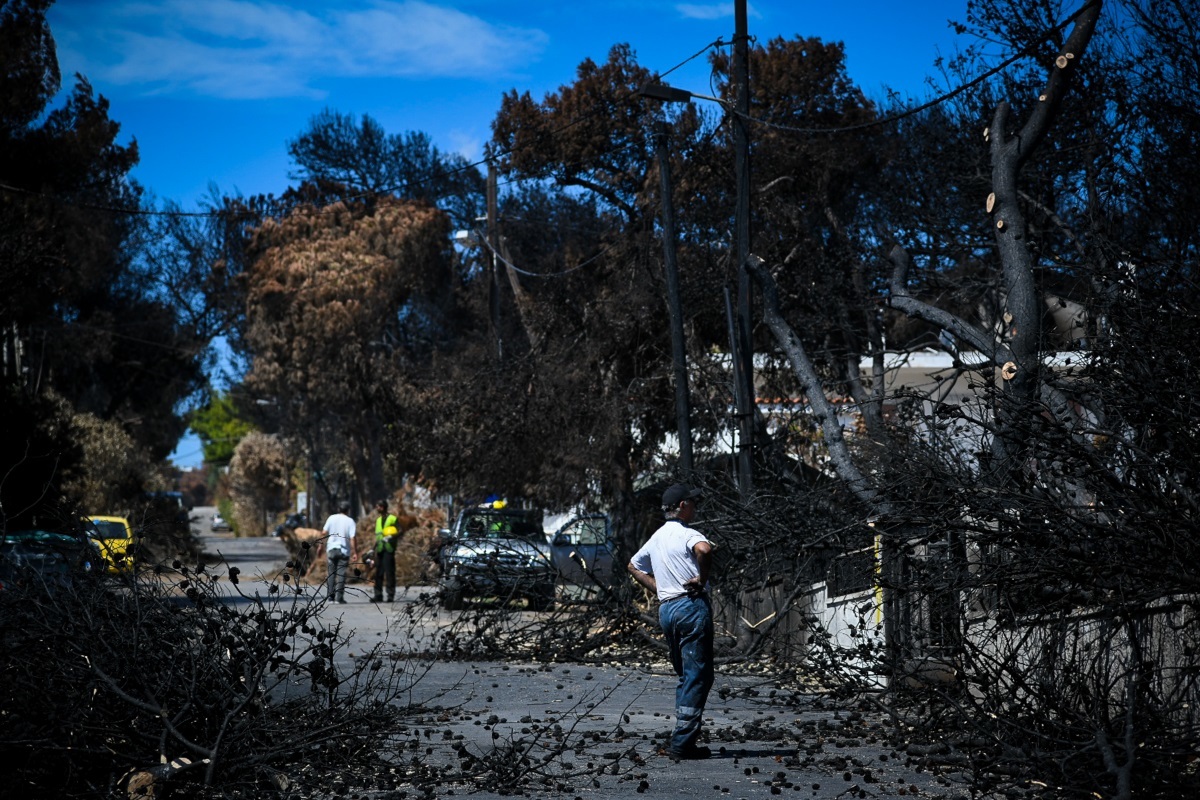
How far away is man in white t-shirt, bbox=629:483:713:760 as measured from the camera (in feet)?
29.1

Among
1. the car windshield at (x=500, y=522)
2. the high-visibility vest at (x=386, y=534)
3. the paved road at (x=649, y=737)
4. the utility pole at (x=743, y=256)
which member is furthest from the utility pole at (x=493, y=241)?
the paved road at (x=649, y=737)

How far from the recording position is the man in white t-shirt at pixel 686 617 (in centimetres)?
888

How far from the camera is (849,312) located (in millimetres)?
25203

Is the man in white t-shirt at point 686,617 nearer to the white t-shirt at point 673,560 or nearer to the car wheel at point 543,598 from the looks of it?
the white t-shirt at point 673,560

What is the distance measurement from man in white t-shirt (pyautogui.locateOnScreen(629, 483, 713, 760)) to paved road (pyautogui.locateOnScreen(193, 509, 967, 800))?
273mm

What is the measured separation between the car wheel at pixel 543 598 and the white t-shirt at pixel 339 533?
7.99m

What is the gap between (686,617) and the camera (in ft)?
29.6

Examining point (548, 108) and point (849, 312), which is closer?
point (849, 312)

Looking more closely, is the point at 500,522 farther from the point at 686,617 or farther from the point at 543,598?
the point at 686,617

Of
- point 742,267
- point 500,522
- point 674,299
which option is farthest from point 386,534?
point 742,267

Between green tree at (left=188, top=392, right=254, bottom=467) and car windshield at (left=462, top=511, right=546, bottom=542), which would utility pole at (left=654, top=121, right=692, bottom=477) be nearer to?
car windshield at (left=462, top=511, right=546, bottom=542)

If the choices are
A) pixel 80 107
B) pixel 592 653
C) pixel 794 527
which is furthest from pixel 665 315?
pixel 80 107

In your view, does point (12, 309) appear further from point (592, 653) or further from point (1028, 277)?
point (1028, 277)

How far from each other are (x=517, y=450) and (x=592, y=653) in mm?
9158
